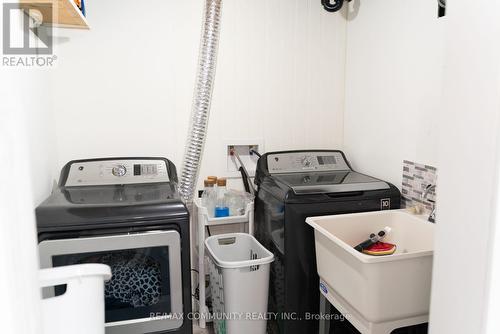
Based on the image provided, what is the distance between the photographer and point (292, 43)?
2570 mm

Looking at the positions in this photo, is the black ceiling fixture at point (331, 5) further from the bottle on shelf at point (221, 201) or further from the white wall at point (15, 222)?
the white wall at point (15, 222)

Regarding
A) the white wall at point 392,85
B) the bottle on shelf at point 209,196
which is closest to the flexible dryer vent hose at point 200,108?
the bottle on shelf at point 209,196

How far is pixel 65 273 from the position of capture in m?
1.12

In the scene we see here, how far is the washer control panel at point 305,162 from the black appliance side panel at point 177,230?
85cm

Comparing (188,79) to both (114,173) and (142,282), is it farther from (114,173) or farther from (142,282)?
(142,282)

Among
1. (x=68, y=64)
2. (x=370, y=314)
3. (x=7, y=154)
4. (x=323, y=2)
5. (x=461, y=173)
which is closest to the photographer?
(x=7, y=154)

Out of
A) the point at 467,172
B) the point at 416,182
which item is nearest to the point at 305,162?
the point at 416,182

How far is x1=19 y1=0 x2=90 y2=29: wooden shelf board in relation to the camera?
160 centimetres

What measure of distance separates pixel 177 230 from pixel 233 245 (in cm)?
62

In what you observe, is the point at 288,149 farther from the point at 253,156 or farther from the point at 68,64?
the point at 68,64

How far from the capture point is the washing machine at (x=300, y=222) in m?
1.92

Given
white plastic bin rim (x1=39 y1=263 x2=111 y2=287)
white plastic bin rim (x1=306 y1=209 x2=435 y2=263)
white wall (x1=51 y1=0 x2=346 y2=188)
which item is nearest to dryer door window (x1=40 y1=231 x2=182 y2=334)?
white plastic bin rim (x1=39 y1=263 x2=111 y2=287)

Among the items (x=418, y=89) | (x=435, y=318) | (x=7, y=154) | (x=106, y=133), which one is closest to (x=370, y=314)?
(x=435, y=318)

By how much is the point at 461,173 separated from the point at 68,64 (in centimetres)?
214
